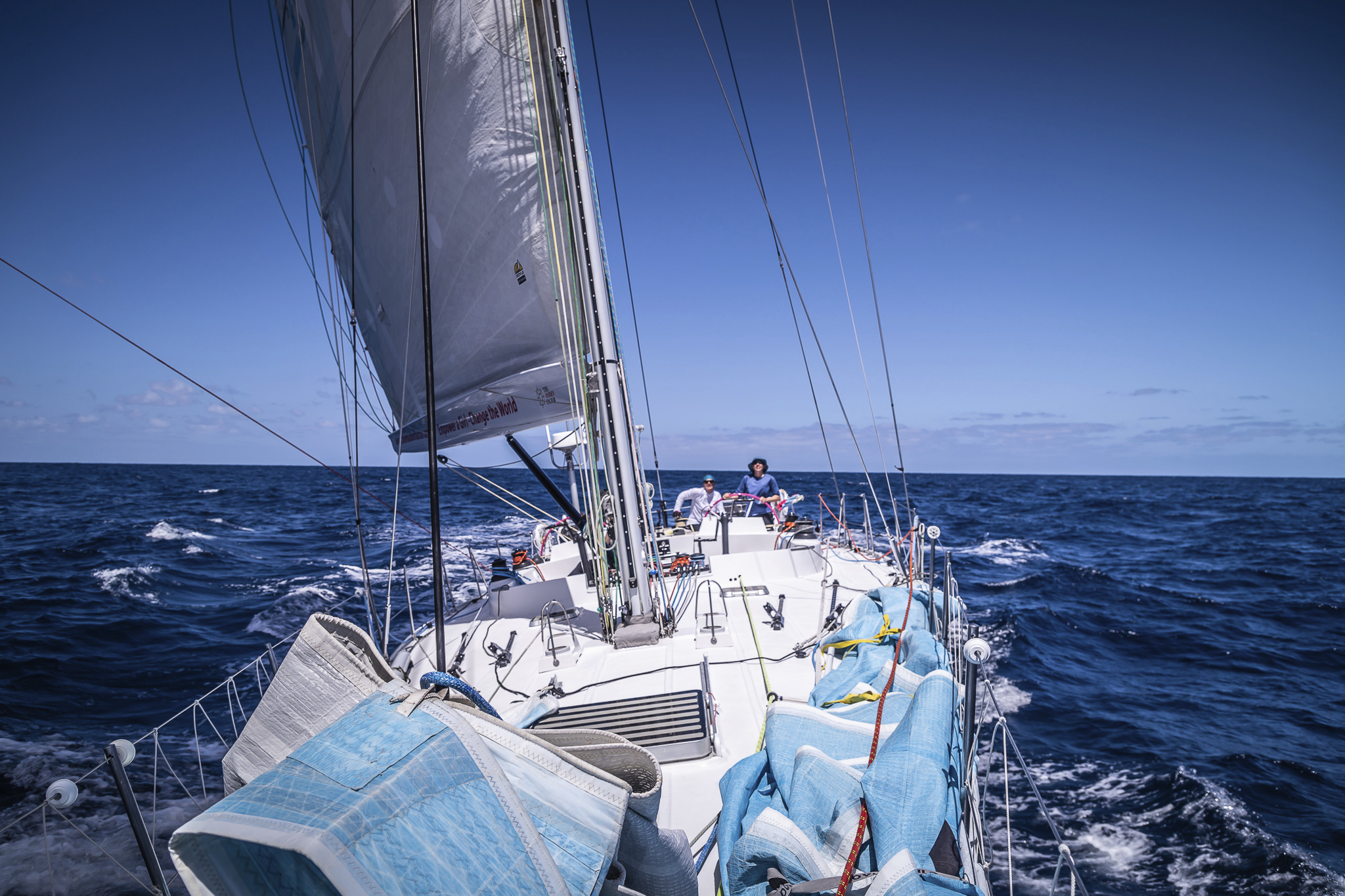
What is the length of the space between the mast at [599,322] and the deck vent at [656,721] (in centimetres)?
135

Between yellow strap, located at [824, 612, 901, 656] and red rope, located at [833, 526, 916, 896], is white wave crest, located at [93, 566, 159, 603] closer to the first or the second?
yellow strap, located at [824, 612, 901, 656]

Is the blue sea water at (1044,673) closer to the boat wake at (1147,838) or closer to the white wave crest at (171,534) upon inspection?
the boat wake at (1147,838)

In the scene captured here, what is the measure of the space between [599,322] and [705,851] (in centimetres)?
371

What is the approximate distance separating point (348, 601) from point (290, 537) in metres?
11.4

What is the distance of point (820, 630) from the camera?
4.97 meters

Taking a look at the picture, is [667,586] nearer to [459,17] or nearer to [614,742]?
[614,742]

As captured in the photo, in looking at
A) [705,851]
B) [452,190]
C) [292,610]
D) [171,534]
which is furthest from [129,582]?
[705,851]

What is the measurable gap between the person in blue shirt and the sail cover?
6.46 m

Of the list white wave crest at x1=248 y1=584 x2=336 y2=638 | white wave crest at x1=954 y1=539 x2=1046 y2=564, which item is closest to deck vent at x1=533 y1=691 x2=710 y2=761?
white wave crest at x1=248 y1=584 x2=336 y2=638

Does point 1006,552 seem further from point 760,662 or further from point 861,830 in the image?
point 861,830

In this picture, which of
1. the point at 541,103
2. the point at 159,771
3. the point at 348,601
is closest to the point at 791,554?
the point at 541,103

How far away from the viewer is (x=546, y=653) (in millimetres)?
4836

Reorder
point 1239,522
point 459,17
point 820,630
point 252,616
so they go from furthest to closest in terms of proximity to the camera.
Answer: point 1239,522 < point 252,616 < point 459,17 < point 820,630

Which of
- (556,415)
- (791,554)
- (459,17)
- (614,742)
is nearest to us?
(614,742)
